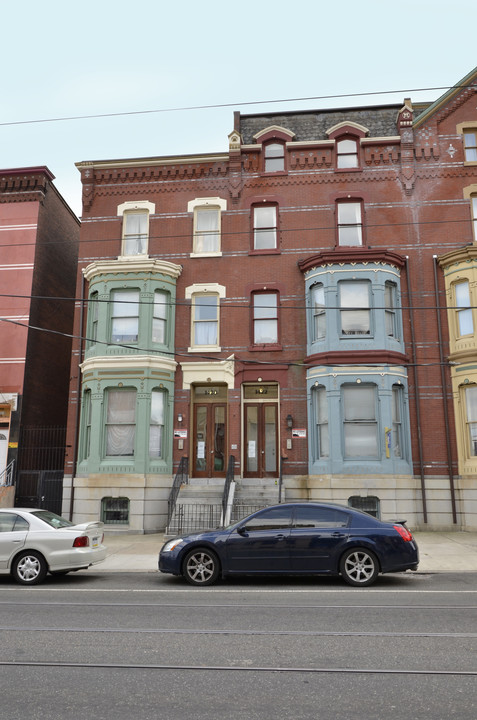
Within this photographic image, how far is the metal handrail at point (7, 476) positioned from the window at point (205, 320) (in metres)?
7.75

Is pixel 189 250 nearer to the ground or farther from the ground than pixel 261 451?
farther from the ground

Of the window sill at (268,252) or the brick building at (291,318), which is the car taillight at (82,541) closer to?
the brick building at (291,318)

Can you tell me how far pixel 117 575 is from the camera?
12102 millimetres

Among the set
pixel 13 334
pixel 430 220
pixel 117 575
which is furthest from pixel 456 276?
pixel 13 334

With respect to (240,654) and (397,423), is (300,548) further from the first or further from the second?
(397,423)

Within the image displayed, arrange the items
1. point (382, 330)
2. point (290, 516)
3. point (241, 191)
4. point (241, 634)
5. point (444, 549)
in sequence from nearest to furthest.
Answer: point (241, 634), point (290, 516), point (444, 549), point (382, 330), point (241, 191)

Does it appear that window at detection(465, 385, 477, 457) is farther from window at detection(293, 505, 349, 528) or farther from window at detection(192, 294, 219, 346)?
window at detection(293, 505, 349, 528)

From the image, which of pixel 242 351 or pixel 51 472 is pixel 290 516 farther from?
pixel 51 472

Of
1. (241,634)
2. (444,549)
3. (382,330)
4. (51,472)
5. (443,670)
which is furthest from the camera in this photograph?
(51,472)

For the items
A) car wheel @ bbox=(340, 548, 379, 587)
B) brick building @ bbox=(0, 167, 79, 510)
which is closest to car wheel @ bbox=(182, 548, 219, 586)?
car wheel @ bbox=(340, 548, 379, 587)

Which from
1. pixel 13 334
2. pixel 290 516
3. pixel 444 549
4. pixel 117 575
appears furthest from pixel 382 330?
pixel 13 334

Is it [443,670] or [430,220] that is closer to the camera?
[443,670]

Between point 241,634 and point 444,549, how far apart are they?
31.5 ft

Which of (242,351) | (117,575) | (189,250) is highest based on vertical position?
(189,250)
